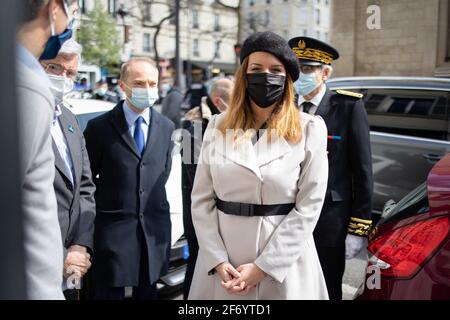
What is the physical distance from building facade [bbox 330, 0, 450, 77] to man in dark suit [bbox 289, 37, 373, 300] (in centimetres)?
102

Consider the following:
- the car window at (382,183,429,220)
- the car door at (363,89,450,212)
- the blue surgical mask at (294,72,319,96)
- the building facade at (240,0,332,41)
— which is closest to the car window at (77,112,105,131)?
the blue surgical mask at (294,72,319,96)

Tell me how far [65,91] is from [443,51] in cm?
455

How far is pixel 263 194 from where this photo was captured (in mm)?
1964

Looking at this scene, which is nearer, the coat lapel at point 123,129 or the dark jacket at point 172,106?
the coat lapel at point 123,129

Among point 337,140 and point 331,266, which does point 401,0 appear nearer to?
point 337,140

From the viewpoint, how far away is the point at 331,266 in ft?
8.68

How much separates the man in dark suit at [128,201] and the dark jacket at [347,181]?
0.99 meters

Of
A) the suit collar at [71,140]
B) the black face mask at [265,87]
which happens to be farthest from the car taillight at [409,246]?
the suit collar at [71,140]

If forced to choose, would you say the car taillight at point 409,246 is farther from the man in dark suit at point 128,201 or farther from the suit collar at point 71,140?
the suit collar at point 71,140

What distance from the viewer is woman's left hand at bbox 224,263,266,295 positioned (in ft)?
6.25

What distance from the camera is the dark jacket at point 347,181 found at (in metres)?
2.61

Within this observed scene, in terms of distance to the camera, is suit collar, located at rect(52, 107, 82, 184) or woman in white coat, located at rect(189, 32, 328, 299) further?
suit collar, located at rect(52, 107, 82, 184)

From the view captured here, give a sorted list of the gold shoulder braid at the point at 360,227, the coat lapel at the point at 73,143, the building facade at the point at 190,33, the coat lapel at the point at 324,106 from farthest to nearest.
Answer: the building facade at the point at 190,33 < the coat lapel at the point at 324,106 < the gold shoulder braid at the point at 360,227 < the coat lapel at the point at 73,143

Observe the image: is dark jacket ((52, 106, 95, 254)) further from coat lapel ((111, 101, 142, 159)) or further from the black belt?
the black belt
